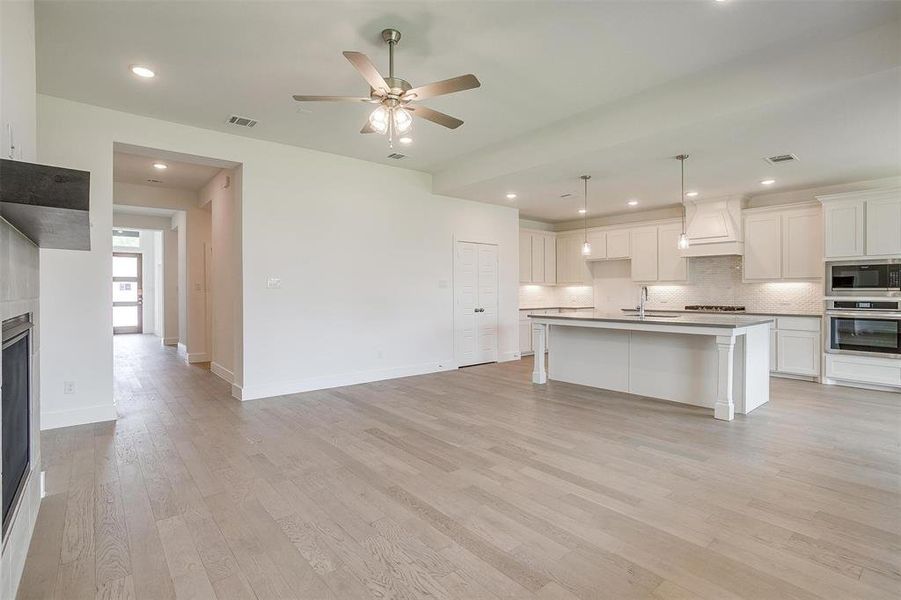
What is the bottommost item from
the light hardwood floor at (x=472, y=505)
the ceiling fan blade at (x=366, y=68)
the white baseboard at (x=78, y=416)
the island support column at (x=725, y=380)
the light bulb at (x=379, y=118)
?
the light hardwood floor at (x=472, y=505)

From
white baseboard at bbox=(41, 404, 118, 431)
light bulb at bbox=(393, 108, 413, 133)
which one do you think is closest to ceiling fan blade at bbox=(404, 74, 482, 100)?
Answer: light bulb at bbox=(393, 108, 413, 133)

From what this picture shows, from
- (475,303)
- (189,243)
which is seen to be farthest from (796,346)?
(189,243)

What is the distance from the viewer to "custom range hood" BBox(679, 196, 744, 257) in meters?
6.72

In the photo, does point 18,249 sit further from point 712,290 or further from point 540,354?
point 712,290

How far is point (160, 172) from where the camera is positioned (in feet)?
20.9

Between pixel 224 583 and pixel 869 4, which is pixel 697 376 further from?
pixel 224 583

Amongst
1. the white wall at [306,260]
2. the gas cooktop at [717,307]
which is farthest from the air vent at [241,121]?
the gas cooktop at [717,307]

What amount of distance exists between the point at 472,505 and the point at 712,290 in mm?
6672

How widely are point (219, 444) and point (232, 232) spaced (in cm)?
295

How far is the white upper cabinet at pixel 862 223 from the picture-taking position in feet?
17.5

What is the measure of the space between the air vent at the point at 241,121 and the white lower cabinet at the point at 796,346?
24.0ft

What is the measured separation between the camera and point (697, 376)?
4637 millimetres

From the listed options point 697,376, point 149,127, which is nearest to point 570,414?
point 697,376

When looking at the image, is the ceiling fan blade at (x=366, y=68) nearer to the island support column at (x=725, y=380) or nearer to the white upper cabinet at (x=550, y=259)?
the island support column at (x=725, y=380)
